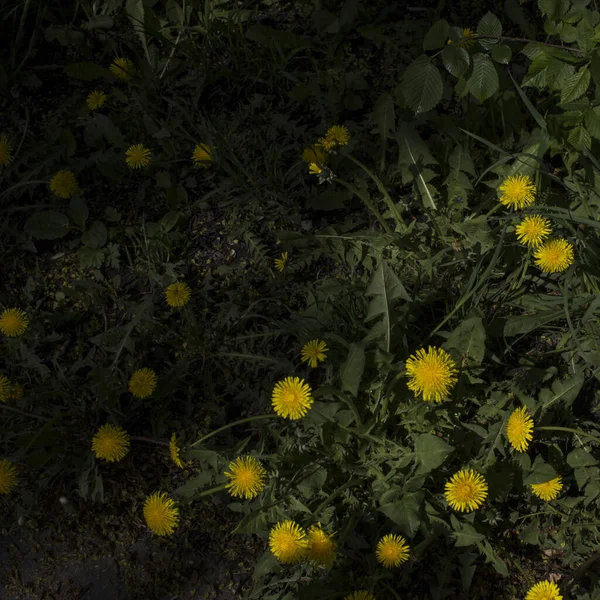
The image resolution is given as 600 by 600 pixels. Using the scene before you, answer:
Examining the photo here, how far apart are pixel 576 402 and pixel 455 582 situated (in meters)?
0.77

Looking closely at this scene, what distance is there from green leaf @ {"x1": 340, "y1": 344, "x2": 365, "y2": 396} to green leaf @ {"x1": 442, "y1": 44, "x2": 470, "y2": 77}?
915 mm

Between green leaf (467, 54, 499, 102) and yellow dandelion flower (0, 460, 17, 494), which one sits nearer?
green leaf (467, 54, 499, 102)

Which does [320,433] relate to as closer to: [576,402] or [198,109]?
[576,402]

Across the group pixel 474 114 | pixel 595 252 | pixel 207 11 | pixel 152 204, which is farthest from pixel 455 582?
pixel 207 11

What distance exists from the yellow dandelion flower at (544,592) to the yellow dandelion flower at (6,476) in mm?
1805

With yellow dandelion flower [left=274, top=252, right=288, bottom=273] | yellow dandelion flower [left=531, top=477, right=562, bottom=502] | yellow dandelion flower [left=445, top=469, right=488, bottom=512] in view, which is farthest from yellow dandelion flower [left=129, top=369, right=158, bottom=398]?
yellow dandelion flower [left=531, top=477, right=562, bottom=502]

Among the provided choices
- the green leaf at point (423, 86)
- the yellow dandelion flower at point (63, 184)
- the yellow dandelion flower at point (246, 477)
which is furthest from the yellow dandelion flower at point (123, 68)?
the yellow dandelion flower at point (246, 477)

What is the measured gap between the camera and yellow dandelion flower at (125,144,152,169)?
10.1 ft

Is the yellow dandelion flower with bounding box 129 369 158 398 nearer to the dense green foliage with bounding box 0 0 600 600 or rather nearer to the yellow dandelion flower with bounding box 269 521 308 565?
the dense green foliage with bounding box 0 0 600 600

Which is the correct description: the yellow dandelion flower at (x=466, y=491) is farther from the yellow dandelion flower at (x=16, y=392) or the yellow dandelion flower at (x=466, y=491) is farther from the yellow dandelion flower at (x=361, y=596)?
the yellow dandelion flower at (x=16, y=392)

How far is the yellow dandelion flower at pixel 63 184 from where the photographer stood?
313 cm

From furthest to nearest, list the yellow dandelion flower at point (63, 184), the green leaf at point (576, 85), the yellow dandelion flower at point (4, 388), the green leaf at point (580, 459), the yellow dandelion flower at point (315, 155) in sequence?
the yellow dandelion flower at point (63, 184) < the yellow dandelion flower at point (315, 155) < the yellow dandelion flower at point (4, 388) < the green leaf at point (580, 459) < the green leaf at point (576, 85)

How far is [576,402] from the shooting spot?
2.61 metres

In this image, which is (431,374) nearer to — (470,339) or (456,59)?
(470,339)
